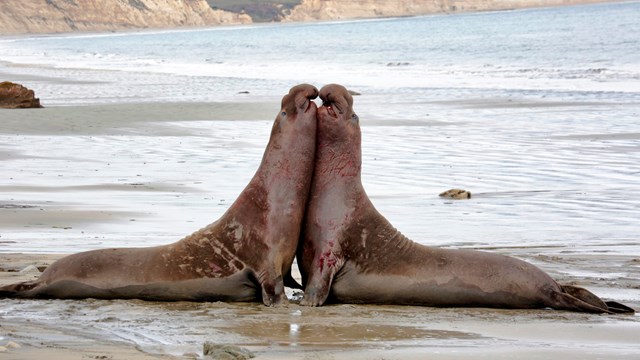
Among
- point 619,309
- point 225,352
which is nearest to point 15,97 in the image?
point 619,309

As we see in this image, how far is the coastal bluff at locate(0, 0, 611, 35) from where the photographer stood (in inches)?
4963

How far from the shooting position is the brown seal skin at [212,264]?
661cm

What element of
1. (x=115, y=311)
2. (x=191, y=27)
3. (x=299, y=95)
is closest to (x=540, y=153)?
(x=299, y=95)

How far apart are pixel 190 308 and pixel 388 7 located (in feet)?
562

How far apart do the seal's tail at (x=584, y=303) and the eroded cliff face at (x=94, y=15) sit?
120 metres

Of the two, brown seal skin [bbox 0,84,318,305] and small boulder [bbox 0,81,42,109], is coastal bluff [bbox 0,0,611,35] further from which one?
brown seal skin [bbox 0,84,318,305]

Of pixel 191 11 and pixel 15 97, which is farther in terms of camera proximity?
pixel 191 11

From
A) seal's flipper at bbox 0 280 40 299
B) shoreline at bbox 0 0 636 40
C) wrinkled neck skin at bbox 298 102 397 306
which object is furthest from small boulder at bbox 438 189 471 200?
shoreline at bbox 0 0 636 40

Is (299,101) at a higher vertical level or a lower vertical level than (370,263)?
higher

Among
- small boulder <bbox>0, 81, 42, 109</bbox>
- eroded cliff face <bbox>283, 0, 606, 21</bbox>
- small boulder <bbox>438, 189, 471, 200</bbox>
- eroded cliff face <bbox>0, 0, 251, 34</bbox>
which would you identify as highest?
eroded cliff face <bbox>283, 0, 606, 21</bbox>

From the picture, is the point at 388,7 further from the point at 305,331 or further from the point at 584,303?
the point at 305,331

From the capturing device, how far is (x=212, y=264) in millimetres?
6656

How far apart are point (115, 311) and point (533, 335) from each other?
2177 mm

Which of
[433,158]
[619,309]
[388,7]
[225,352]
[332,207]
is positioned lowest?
[225,352]
